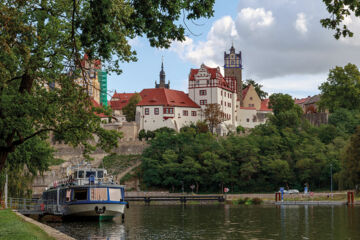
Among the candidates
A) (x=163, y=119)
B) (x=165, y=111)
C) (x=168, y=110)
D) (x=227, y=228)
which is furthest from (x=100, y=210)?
(x=168, y=110)

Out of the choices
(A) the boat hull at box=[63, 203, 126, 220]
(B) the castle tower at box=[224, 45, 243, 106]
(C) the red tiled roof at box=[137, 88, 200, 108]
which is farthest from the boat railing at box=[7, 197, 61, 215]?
(B) the castle tower at box=[224, 45, 243, 106]

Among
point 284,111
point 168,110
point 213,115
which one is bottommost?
point 213,115

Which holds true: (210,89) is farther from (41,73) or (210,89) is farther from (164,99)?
(41,73)

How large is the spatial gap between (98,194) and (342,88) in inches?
2627

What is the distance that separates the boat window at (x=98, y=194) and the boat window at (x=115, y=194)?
1.91 ft

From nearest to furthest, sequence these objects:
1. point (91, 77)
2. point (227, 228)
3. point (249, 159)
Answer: point (91, 77), point (227, 228), point (249, 159)

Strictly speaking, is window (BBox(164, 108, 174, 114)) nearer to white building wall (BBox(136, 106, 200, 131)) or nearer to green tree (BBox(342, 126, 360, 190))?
white building wall (BBox(136, 106, 200, 131))

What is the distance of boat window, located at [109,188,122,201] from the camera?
142ft

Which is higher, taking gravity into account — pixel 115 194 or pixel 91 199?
pixel 115 194

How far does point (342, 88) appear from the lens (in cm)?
9731

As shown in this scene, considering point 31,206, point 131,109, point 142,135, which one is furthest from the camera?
point 131,109

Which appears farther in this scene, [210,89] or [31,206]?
[210,89]

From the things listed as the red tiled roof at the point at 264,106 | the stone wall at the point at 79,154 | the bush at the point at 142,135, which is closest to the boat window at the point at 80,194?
the stone wall at the point at 79,154

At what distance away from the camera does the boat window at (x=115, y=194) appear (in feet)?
142
